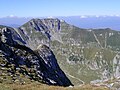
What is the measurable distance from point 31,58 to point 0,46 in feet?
40.9

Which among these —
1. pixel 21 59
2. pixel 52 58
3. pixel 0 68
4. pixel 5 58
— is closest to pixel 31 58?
pixel 21 59

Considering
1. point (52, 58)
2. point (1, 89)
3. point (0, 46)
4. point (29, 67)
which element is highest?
point (1, 89)

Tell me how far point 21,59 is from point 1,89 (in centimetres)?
5502

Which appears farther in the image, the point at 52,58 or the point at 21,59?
the point at 52,58

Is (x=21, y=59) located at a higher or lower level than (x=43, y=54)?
higher

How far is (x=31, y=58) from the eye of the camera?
93062mm

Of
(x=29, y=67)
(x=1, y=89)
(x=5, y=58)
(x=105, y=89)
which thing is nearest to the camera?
(x=1, y=89)

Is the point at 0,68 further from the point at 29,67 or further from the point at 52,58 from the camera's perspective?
the point at 52,58

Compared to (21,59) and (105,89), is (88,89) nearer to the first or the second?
(105,89)

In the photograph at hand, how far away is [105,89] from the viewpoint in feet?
135

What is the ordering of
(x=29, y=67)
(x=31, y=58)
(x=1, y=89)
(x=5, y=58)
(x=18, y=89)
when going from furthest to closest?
(x=31, y=58) → (x=29, y=67) → (x=5, y=58) → (x=18, y=89) → (x=1, y=89)

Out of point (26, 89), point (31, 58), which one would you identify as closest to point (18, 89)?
point (26, 89)

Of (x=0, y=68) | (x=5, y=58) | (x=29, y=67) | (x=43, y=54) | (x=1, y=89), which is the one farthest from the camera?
(x=43, y=54)

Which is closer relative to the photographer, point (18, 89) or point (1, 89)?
point (1, 89)
